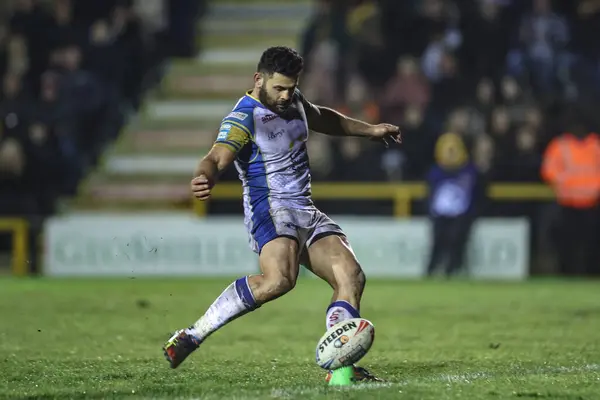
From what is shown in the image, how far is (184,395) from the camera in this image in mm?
5727

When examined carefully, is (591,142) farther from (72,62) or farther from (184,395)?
(184,395)

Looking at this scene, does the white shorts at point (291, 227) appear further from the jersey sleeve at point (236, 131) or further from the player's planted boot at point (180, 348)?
the player's planted boot at point (180, 348)

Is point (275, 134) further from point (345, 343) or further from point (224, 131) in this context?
point (345, 343)

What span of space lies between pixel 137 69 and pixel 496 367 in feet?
45.2

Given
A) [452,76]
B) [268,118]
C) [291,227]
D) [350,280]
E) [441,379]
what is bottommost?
[441,379]

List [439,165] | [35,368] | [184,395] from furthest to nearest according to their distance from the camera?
[439,165]
[35,368]
[184,395]

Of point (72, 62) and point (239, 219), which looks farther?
point (72, 62)

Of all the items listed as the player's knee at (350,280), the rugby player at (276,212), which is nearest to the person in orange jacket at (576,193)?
the rugby player at (276,212)

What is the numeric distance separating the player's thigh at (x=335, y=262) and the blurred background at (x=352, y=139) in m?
9.91

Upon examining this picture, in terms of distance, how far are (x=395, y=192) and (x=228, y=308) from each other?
10943 mm

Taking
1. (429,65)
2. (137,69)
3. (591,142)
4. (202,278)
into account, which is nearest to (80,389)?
(202,278)

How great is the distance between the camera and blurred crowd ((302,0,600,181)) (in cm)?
1708

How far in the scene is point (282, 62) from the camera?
6.08 metres

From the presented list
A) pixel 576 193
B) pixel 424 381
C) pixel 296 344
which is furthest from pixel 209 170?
pixel 576 193
